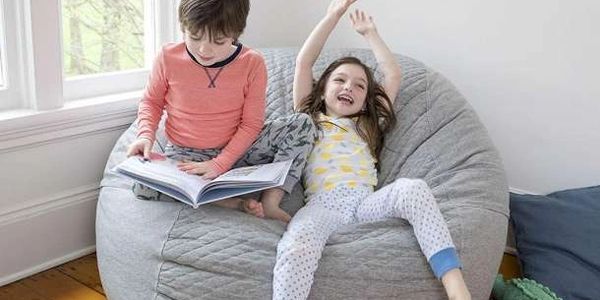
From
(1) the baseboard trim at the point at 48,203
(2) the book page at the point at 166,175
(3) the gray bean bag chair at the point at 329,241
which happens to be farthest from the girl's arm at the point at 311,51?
(1) the baseboard trim at the point at 48,203

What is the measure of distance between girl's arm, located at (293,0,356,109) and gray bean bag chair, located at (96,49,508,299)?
0.34 meters

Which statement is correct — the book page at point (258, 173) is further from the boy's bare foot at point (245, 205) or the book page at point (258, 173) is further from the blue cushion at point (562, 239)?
the blue cushion at point (562, 239)

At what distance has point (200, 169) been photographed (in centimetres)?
168

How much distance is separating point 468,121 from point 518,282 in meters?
0.50

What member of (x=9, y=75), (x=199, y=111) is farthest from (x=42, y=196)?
(x=199, y=111)

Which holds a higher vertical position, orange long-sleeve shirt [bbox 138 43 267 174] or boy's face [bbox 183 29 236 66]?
boy's face [bbox 183 29 236 66]

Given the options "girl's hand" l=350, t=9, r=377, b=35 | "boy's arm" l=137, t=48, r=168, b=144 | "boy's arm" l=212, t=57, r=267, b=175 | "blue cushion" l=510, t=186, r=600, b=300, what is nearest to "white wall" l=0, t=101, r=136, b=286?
"boy's arm" l=137, t=48, r=168, b=144

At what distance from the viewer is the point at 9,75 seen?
1937 millimetres

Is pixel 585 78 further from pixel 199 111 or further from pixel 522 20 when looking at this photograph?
pixel 199 111

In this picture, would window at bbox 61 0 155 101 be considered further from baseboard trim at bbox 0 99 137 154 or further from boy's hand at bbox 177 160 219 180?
boy's hand at bbox 177 160 219 180

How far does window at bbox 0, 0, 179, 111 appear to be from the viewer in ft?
6.26

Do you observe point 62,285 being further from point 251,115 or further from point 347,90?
point 347,90

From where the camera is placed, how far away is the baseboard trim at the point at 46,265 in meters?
1.97

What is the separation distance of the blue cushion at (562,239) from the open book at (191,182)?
894 mm
